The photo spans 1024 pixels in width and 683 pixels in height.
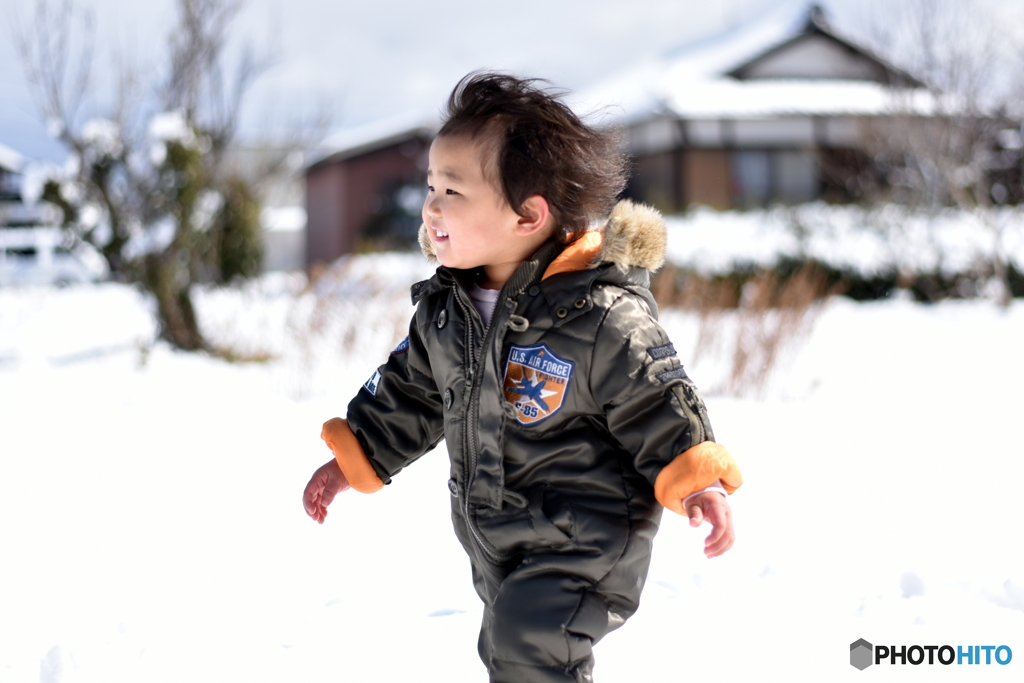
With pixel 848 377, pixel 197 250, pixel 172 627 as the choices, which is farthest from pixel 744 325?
pixel 197 250

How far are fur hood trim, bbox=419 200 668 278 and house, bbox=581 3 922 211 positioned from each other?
48.1ft

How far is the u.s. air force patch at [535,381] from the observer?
65.4 inches

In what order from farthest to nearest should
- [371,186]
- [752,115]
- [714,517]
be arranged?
[371,186], [752,115], [714,517]

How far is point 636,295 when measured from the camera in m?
1.75

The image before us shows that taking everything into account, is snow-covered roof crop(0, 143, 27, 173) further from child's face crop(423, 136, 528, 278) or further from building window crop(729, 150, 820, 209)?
child's face crop(423, 136, 528, 278)

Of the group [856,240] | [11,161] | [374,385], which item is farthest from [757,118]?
[11,161]

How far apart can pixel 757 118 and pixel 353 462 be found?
1731 cm

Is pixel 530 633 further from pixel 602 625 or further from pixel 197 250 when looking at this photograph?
pixel 197 250

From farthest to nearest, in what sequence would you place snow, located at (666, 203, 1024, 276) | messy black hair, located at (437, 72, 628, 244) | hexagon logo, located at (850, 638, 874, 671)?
snow, located at (666, 203, 1024, 276)
hexagon logo, located at (850, 638, 874, 671)
messy black hair, located at (437, 72, 628, 244)

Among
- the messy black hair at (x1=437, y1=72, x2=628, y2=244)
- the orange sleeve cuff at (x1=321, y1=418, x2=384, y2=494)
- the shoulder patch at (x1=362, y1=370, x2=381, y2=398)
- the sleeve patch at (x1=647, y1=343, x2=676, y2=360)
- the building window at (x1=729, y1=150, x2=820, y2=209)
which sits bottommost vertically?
the orange sleeve cuff at (x1=321, y1=418, x2=384, y2=494)

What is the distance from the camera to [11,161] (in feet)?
88.8

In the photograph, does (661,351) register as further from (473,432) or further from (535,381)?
(473,432)

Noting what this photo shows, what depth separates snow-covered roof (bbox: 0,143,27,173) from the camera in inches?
1055

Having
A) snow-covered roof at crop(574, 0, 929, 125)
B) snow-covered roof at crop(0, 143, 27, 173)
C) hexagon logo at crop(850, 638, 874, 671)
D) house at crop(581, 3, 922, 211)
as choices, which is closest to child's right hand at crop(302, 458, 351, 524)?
hexagon logo at crop(850, 638, 874, 671)
